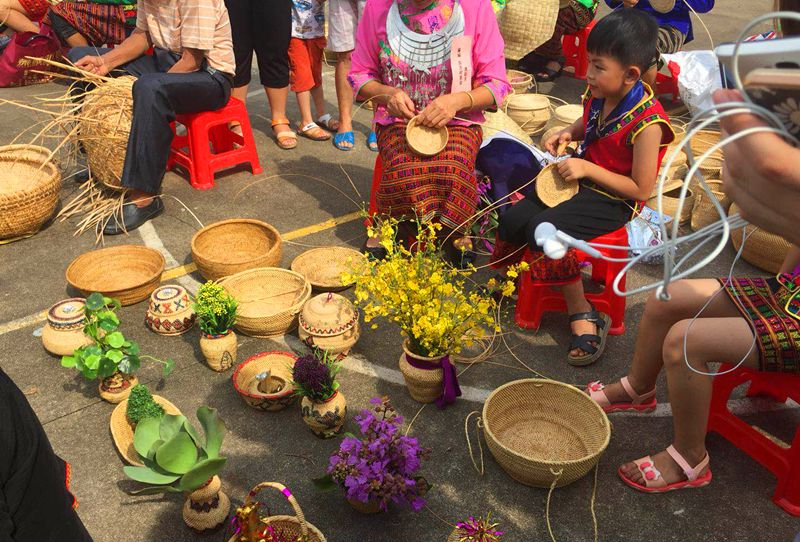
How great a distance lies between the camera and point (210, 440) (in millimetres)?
2193

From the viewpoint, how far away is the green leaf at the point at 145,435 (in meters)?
2.21

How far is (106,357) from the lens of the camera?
274 centimetres

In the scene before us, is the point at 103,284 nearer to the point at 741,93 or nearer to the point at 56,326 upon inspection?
the point at 56,326

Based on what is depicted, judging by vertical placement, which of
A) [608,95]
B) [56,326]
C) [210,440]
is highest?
[608,95]

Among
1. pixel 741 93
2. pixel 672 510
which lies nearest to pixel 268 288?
pixel 672 510

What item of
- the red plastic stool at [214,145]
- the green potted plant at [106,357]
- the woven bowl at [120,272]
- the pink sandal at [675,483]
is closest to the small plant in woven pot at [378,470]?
the pink sandal at [675,483]

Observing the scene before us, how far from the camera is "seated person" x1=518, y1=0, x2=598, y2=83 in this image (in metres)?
6.58

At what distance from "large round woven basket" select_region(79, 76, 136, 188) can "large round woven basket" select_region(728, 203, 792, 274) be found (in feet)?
11.9

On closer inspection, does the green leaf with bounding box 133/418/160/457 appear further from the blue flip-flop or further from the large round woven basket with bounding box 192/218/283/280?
the blue flip-flop

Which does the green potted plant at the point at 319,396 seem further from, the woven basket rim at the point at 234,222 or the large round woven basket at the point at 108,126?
the large round woven basket at the point at 108,126

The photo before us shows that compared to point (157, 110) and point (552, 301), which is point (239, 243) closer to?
point (157, 110)

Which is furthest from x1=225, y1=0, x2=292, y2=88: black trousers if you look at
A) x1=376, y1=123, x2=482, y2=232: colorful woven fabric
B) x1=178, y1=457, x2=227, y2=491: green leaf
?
x1=178, y1=457, x2=227, y2=491: green leaf

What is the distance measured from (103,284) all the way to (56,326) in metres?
0.58

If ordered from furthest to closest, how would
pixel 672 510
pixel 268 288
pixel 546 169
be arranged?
pixel 268 288, pixel 546 169, pixel 672 510
